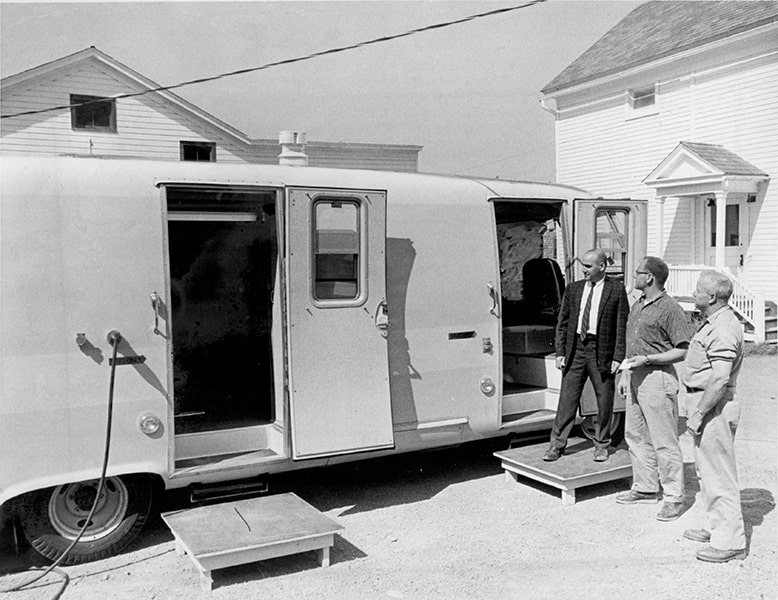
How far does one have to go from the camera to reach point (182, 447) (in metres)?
6.09

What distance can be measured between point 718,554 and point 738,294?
12.8 meters

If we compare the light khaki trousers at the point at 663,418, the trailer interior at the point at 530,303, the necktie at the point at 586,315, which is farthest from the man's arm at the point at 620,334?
the trailer interior at the point at 530,303

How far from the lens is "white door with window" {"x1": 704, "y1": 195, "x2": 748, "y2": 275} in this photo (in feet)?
57.5

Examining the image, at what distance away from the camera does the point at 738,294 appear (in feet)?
54.4

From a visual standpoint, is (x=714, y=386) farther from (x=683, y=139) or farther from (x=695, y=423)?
(x=683, y=139)

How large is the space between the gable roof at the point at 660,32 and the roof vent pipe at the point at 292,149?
14.0 m

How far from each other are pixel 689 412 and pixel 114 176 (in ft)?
14.7

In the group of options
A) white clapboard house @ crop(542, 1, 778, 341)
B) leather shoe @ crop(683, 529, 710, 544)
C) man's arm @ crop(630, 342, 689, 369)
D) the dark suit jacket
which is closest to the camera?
leather shoe @ crop(683, 529, 710, 544)

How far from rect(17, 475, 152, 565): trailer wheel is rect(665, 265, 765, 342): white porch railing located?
12573 mm

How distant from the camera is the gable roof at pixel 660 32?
17.6 meters

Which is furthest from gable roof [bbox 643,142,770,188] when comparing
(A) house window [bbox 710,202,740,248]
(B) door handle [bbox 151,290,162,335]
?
(B) door handle [bbox 151,290,162,335]

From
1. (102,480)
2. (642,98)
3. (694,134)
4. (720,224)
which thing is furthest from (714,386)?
(642,98)

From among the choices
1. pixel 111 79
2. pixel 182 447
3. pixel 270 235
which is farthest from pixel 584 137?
pixel 182 447

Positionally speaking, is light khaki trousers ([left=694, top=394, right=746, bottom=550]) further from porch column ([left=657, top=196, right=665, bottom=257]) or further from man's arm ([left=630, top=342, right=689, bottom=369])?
porch column ([left=657, top=196, right=665, bottom=257])
